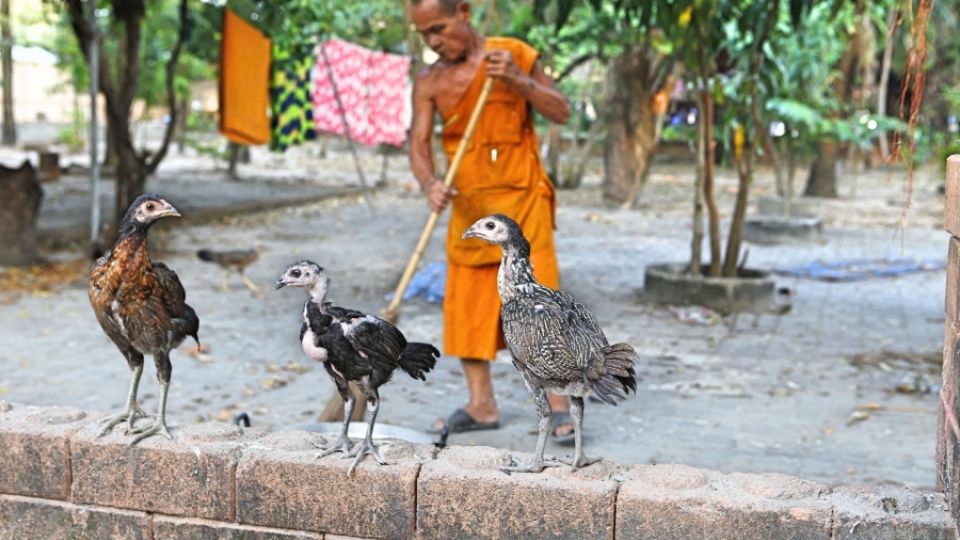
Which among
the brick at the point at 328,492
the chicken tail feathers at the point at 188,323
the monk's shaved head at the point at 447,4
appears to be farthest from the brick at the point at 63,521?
the monk's shaved head at the point at 447,4

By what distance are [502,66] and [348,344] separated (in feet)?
6.19

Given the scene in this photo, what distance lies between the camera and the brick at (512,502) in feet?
9.17

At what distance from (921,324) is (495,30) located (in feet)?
15.6

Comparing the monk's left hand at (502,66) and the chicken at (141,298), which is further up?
the monk's left hand at (502,66)

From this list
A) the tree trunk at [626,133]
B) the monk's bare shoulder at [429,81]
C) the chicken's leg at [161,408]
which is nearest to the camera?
the chicken's leg at [161,408]

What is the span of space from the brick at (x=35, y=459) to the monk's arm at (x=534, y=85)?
6.98 ft

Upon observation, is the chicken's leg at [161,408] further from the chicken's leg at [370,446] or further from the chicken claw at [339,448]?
the chicken's leg at [370,446]

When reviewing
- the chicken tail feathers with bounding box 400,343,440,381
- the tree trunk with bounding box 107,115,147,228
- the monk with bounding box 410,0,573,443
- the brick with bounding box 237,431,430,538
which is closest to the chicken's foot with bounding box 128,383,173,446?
the brick with bounding box 237,431,430,538

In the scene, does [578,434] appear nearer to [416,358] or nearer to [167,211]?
[416,358]

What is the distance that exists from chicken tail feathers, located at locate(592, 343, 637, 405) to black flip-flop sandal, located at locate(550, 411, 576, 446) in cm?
210

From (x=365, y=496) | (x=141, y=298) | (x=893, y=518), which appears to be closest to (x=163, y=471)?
(x=141, y=298)

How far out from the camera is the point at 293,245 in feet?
38.8

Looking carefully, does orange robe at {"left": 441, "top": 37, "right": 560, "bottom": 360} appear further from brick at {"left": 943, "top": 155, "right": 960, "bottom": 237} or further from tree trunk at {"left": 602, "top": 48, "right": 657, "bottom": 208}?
tree trunk at {"left": 602, "top": 48, "right": 657, "bottom": 208}

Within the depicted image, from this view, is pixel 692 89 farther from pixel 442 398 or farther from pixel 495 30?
pixel 442 398
